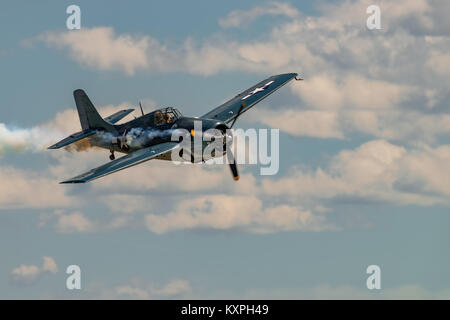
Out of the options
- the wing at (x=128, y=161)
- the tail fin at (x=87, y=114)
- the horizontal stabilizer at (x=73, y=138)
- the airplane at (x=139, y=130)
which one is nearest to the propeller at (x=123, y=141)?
the airplane at (x=139, y=130)

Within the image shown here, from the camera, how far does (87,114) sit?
197 ft

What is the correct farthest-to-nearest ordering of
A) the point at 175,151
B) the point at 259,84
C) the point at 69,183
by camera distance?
the point at 259,84, the point at 175,151, the point at 69,183

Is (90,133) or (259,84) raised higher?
(259,84)

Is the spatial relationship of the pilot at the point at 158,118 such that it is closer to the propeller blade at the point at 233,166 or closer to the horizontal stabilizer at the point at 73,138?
the propeller blade at the point at 233,166

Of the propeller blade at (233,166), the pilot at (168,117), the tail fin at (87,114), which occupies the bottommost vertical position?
the propeller blade at (233,166)

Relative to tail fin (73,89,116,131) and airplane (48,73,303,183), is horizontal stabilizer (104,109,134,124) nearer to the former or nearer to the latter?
airplane (48,73,303,183)

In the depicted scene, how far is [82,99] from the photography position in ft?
200

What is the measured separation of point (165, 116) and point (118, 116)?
726 cm

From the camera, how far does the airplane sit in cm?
5325

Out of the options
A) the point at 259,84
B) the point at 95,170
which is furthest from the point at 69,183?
the point at 259,84

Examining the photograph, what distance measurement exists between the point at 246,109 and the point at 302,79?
8168mm

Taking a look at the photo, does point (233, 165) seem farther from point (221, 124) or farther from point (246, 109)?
point (246, 109)

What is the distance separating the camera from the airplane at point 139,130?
53250 millimetres

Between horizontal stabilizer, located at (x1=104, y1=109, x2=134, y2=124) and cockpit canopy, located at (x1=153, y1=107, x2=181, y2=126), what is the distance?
6.29 metres
